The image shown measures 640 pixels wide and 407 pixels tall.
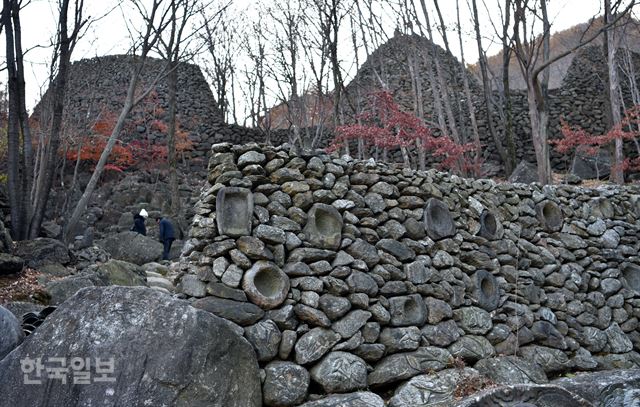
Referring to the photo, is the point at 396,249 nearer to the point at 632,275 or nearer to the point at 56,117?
the point at 632,275

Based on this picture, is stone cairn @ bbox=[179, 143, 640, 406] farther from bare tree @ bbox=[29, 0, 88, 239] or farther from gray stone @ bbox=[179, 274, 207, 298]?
bare tree @ bbox=[29, 0, 88, 239]

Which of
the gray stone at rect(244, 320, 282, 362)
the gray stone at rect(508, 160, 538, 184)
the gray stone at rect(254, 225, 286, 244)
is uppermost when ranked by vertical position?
the gray stone at rect(508, 160, 538, 184)

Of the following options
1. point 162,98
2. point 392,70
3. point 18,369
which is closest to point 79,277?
point 18,369

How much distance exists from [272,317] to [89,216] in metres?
10.3

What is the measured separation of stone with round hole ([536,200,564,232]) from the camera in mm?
6195

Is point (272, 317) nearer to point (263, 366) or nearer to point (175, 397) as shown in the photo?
point (263, 366)

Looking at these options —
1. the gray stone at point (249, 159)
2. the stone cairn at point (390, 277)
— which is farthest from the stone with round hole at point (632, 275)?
the gray stone at point (249, 159)

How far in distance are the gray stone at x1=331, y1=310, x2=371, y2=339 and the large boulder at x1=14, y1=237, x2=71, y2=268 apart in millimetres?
4514

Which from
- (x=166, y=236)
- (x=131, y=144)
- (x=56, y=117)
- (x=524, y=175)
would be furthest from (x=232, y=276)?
(x=131, y=144)

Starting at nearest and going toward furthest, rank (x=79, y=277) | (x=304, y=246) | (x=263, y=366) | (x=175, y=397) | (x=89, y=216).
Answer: (x=175, y=397)
(x=263, y=366)
(x=304, y=246)
(x=79, y=277)
(x=89, y=216)

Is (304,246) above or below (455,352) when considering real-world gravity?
above

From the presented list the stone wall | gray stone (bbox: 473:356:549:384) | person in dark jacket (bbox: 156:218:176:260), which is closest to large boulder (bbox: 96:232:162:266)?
person in dark jacket (bbox: 156:218:176:260)

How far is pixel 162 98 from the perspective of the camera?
58.0ft

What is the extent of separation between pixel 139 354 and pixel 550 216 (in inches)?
204
